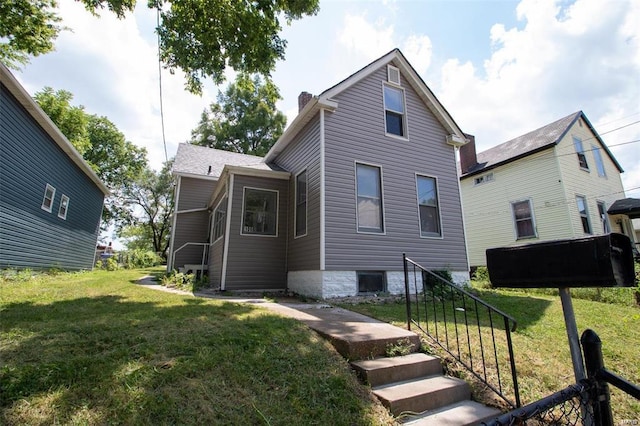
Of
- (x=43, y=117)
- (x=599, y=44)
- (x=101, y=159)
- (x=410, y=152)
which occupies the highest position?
(x=101, y=159)

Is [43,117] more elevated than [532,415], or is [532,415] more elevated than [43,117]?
[43,117]

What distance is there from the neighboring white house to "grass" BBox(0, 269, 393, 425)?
12852 millimetres

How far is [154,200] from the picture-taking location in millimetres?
30141

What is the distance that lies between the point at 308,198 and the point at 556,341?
224 inches

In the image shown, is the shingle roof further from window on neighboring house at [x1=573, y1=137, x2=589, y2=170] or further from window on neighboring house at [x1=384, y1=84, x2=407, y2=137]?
window on neighboring house at [x1=573, y1=137, x2=589, y2=170]

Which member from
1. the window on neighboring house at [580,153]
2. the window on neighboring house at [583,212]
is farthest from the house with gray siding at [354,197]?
the window on neighboring house at [580,153]

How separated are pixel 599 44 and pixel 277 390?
12187mm

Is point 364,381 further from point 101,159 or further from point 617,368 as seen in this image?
point 101,159

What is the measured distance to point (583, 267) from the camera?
160cm

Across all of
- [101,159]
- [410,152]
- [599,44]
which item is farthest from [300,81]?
[101,159]

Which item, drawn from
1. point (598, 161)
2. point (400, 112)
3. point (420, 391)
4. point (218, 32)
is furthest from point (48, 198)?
point (598, 161)

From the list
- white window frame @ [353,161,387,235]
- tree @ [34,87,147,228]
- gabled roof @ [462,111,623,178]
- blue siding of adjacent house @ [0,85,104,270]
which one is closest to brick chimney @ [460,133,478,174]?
gabled roof @ [462,111,623,178]

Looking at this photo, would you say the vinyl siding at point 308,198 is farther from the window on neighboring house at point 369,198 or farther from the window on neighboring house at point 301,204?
the window on neighboring house at point 369,198

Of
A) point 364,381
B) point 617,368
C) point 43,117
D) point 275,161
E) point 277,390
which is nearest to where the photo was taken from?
point 277,390
